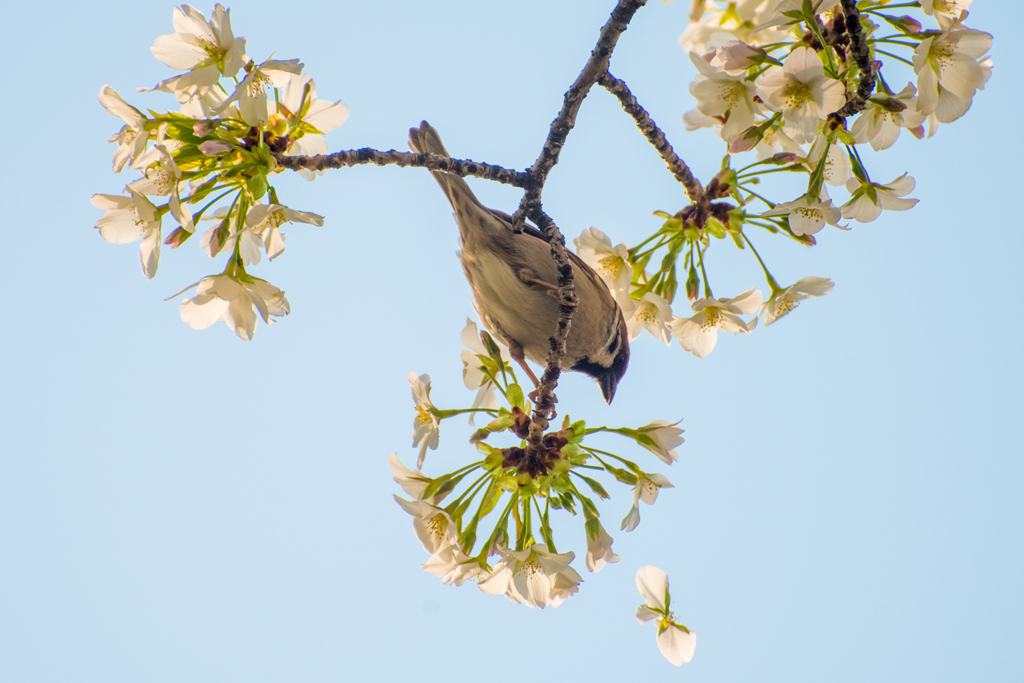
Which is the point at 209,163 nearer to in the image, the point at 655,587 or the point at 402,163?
the point at 402,163

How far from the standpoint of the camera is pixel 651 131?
3.15 m

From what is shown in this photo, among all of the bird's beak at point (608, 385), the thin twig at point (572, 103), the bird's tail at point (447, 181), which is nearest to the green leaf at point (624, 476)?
the thin twig at point (572, 103)

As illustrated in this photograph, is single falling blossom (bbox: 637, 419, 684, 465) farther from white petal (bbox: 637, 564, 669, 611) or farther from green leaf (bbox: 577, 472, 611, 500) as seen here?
white petal (bbox: 637, 564, 669, 611)

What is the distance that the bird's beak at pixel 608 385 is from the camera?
5.25 m

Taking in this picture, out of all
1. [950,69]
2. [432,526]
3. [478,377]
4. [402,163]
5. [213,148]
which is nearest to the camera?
[950,69]

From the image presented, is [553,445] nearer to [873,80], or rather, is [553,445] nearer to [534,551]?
[534,551]

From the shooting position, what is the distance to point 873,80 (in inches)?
88.7

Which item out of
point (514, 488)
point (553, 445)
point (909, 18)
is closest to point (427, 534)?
point (514, 488)

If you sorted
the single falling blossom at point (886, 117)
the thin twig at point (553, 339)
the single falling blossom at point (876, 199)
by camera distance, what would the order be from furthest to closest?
the thin twig at point (553, 339), the single falling blossom at point (876, 199), the single falling blossom at point (886, 117)

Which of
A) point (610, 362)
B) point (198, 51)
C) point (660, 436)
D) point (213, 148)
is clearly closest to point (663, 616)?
point (660, 436)

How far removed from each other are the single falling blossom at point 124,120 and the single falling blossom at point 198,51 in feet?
0.54

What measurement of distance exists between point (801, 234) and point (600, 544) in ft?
4.73

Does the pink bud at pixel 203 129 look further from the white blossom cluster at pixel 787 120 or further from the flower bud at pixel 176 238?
the white blossom cluster at pixel 787 120

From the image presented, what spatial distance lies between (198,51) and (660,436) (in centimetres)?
230
